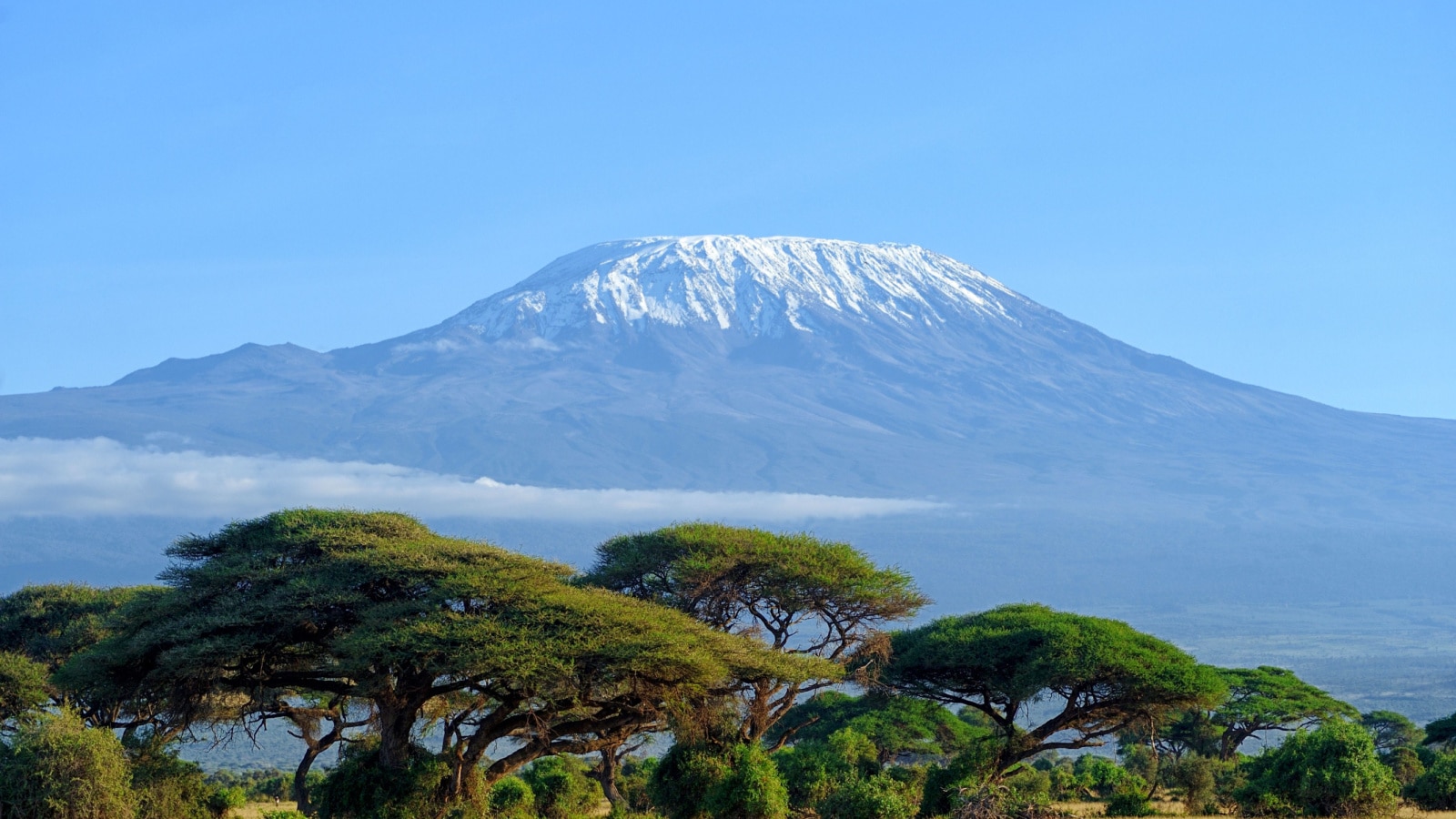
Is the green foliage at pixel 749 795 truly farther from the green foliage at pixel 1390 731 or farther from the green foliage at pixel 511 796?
the green foliage at pixel 1390 731

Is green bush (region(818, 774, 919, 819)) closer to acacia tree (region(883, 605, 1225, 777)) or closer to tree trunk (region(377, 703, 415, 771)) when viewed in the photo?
acacia tree (region(883, 605, 1225, 777))

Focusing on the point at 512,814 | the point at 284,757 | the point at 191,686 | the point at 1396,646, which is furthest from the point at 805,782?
the point at 1396,646

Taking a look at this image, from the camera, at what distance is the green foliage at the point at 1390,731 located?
178 ft

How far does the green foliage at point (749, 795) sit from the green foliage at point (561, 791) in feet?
21.6

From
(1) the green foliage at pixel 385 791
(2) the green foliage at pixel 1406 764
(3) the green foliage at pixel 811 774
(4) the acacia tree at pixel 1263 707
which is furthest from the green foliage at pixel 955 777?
(4) the acacia tree at pixel 1263 707

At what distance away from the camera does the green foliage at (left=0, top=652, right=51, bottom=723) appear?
32.5 meters

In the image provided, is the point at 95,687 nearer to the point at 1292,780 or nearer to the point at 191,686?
the point at 191,686

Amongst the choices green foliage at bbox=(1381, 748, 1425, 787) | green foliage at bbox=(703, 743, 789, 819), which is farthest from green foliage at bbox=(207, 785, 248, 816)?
green foliage at bbox=(1381, 748, 1425, 787)

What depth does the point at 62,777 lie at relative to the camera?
78.7 ft

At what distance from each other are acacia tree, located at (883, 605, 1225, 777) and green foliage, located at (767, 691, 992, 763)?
10.9 meters

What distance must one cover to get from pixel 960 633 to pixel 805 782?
503cm

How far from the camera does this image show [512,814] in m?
27.4

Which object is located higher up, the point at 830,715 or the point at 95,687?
the point at 95,687

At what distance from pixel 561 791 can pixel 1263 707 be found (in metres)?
21.8
